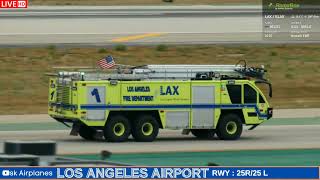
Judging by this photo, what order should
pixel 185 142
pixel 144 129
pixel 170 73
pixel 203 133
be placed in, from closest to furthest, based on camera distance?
pixel 144 129 < pixel 185 142 < pixel 170 73 < pixel 203 133

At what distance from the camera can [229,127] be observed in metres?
28.7

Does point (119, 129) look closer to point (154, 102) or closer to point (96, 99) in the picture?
point (96, 99)

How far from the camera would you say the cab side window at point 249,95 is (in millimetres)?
29131

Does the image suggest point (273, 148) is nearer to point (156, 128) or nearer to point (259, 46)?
point (156, 128)

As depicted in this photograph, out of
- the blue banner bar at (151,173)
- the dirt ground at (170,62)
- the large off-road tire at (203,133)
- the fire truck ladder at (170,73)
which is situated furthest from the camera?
the dirt ground at (170,62)

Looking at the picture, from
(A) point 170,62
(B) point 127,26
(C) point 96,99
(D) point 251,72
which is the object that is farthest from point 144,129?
(B) point 127,26

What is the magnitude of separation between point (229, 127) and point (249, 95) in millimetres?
1265

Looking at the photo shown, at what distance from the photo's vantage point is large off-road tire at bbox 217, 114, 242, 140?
28594 millimetres

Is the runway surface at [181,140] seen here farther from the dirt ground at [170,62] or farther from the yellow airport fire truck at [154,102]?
the dirt ground at [170,62]

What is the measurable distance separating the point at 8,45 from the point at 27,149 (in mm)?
42304

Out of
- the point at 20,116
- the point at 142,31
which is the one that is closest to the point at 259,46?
the point at 142,31
